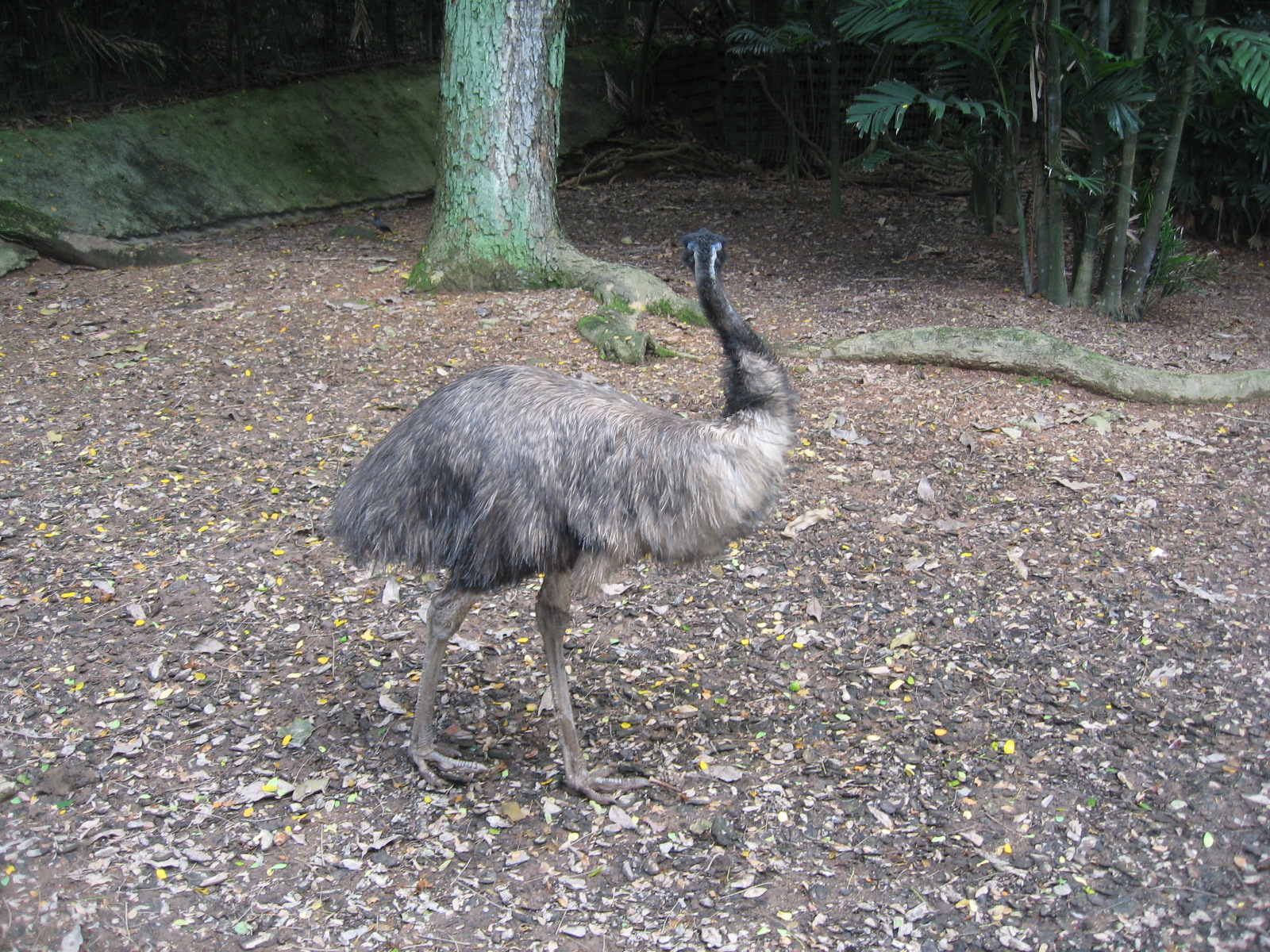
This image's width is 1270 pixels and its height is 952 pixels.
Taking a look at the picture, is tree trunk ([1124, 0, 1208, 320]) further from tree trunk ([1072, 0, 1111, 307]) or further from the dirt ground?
the dirt ground

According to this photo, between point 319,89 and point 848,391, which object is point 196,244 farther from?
point 848,391

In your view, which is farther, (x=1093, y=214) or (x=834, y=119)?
(x=834, y=119)

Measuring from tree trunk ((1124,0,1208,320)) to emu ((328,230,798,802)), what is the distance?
5.07 meters

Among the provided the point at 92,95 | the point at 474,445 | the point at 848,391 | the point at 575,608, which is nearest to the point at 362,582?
the point at 575,608

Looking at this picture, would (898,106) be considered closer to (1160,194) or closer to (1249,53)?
(1160,194)

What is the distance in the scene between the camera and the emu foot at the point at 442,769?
3420mm

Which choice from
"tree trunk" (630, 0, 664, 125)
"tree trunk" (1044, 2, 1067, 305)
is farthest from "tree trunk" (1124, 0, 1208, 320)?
"tree trunk" (630, 0, 664, 125)

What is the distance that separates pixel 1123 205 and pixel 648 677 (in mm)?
4908

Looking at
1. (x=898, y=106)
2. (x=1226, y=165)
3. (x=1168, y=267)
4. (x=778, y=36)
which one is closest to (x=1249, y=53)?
(x=1168, y=267)

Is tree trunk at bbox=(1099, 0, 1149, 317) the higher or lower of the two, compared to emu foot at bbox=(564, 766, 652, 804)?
higher

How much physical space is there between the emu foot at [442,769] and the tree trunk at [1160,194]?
18.7ft

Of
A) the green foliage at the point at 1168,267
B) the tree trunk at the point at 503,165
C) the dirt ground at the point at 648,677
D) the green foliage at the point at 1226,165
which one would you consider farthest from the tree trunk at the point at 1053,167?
the tree trunk at the point at 503,165

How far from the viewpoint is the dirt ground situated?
294 cm

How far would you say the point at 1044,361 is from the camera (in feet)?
19.5
